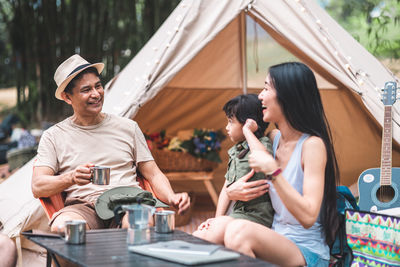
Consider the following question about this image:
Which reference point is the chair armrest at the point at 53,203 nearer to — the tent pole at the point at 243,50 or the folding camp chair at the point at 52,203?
the folding camp chair at the point at 52,203

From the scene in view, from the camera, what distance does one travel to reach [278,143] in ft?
8.63

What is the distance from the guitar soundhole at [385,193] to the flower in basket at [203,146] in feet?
6.27

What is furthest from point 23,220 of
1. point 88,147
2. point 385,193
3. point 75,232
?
point 385,193

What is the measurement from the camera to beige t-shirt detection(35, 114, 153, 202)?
3.09m

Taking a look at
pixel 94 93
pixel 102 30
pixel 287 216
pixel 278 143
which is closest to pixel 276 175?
Answer: pixel 287 216

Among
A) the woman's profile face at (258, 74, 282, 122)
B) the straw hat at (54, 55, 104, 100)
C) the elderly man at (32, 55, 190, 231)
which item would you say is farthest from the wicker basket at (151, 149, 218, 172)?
the woman's profile face at (258, 74, 282, 122)

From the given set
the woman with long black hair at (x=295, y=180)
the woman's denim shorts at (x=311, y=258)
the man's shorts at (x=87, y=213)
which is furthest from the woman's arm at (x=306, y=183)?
the man's shorts at (x=87, y=213)

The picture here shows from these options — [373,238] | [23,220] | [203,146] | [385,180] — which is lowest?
[23,220]

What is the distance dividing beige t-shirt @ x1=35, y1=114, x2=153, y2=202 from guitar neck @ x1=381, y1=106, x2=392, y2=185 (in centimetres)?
142

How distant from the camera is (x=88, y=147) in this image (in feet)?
10.3

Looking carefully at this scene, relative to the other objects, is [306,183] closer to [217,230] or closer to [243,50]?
[217,230]

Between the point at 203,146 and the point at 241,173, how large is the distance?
2249 millimetres

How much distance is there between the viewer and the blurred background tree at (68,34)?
31.5 ft

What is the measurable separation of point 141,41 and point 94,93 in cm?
713
